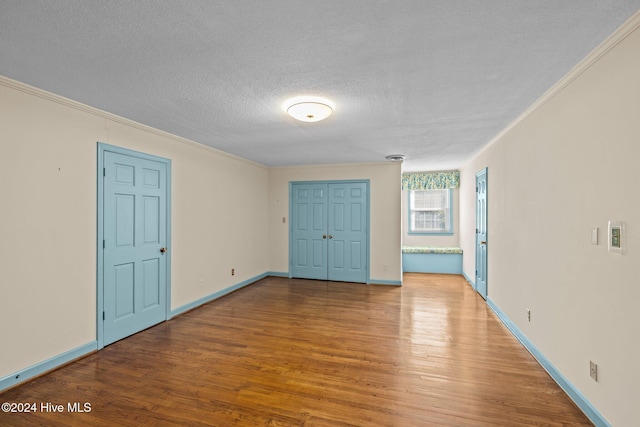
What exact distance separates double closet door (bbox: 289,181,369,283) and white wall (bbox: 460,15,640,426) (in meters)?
2.96

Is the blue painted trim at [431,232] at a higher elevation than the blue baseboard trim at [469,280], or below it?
higher

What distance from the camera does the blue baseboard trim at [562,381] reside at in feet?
6.27

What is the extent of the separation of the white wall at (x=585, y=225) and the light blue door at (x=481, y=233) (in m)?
1.32

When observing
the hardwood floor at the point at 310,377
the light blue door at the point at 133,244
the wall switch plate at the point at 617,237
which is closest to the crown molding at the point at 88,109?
the light blue door at the point at 133,244

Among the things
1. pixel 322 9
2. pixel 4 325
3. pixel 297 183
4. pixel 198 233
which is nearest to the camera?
pixel 322 9

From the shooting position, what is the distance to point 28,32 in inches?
66.3

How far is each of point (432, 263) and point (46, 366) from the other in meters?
6.62

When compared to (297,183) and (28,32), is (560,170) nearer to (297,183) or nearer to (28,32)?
(28,32)

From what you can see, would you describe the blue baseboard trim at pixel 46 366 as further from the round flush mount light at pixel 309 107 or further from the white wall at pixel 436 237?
the white wall at pixel 436 237

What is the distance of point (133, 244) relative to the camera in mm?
3420

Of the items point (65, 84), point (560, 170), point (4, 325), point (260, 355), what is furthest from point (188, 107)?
point (560, 170)

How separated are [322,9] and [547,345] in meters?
3.21

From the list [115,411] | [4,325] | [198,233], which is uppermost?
[198,233]

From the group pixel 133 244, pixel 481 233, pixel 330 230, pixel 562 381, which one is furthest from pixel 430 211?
pixel 133 244
